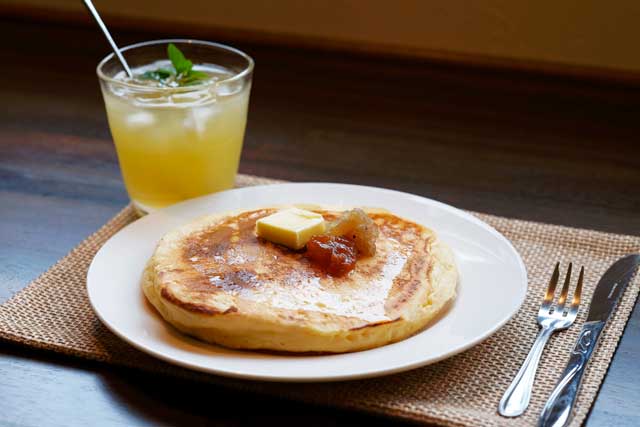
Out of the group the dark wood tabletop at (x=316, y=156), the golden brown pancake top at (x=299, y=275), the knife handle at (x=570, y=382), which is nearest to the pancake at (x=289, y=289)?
the golden brown pancake top at (x=299, y=275)

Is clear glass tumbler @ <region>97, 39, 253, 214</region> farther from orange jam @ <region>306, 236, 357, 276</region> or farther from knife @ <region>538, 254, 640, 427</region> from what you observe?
knife @ <region>538, 254, 640, 427</region>

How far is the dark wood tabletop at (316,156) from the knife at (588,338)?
55 millimetres

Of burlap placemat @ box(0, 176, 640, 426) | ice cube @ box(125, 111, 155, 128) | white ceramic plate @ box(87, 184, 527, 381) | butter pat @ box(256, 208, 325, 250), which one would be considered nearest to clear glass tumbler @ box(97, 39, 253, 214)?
ice cube @ box(125, 111, 155, 128)

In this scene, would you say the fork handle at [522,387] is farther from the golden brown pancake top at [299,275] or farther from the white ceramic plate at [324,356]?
the golden brown pancake top at [299,275]

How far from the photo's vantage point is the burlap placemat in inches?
52.6

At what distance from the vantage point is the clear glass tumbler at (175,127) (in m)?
1.89

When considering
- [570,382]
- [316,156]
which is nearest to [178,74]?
[316,156]

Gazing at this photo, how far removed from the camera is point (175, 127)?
6.28ft

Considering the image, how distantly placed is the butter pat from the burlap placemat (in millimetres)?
330

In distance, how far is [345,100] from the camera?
2.83m

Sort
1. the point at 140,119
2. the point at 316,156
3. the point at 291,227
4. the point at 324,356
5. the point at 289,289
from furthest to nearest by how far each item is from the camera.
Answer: the point at 316,156 → the point at 140,119 → the point at 291,227 → the point at 289,289 → the point at 324,356

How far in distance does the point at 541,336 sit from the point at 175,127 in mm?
934

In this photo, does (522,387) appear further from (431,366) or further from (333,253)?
(333,253)

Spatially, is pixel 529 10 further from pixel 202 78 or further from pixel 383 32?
pixel 202 78
